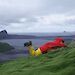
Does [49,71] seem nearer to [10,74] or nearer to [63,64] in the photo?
[63,64]

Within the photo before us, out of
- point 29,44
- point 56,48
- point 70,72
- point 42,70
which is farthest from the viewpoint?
point 29,44

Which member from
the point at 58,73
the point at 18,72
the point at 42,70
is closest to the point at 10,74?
the point at 18,72

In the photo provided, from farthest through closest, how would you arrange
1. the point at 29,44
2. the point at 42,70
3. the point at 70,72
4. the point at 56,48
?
the point at 29,44 → the point at 56,48 → the point at 42,70 → the point at 70,72

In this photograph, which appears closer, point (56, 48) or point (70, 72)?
point (70, 72)

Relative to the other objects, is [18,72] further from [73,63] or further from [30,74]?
[73,63]

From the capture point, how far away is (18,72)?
12.1m

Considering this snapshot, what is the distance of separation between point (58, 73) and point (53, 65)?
52.8 inches

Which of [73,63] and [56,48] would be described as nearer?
[73,63]

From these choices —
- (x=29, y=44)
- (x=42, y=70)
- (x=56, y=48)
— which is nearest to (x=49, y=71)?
(x=42, y=70)

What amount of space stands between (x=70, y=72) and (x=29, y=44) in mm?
11627

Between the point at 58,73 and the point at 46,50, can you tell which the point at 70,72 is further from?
the point at 46,50

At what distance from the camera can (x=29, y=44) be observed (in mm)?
22422

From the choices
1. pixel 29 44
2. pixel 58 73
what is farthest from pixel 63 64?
pixel 29 44

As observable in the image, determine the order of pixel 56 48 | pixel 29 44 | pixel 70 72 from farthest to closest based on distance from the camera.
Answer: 1. pixel 29 44
2. pixel 56 48
3. pixel 70 72
